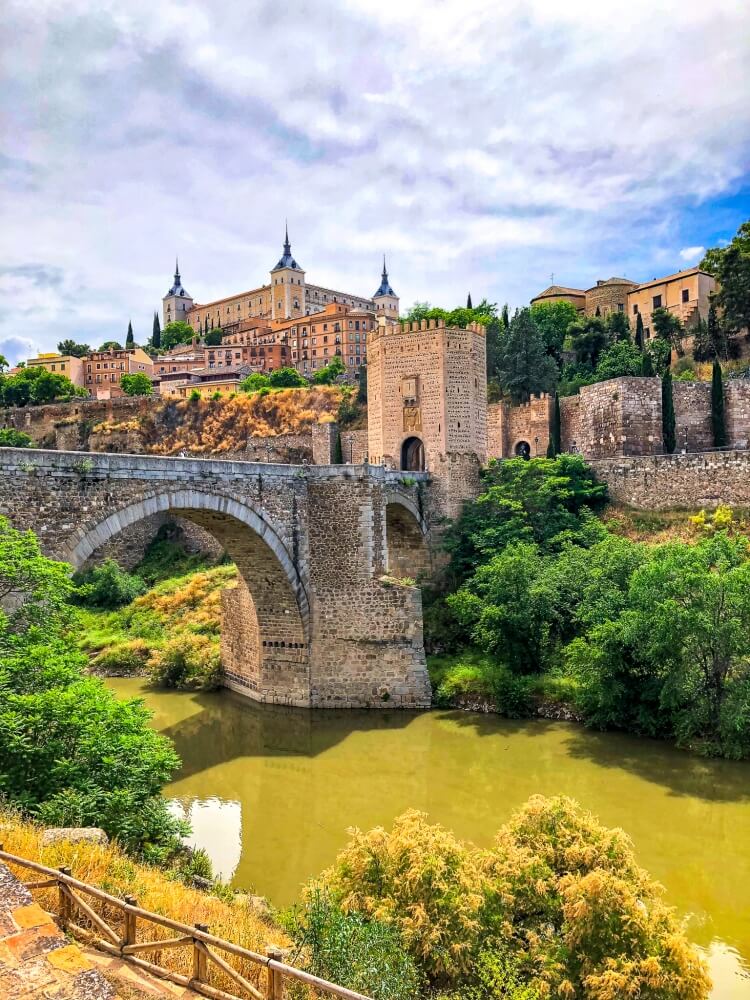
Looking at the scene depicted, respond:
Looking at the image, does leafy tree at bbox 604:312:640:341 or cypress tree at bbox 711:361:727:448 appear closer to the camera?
cypress tree at bbox 711:361:727:448

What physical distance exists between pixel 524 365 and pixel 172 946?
33980 mm

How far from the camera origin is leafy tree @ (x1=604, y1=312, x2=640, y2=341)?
40.4 m

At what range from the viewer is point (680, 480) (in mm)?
22234

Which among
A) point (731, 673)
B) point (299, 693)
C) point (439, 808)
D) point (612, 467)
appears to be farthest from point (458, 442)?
point (439, 808)

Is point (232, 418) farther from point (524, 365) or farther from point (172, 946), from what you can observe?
point (172, 946)

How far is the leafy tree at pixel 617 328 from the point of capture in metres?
40.4

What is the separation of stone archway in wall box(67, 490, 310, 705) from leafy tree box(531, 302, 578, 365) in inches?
1114

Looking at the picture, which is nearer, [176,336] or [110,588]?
[110,588]

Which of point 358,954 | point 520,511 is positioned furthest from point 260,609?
point 358,954

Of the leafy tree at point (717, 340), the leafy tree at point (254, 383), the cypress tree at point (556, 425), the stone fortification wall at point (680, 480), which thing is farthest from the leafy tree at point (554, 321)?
the stone fortification wall at point (680, 480)

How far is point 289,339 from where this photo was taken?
71938 mm

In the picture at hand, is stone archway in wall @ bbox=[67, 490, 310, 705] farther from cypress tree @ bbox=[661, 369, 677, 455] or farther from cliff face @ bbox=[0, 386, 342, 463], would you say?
cliff face @ bbox=[0, 386, 342, 463]

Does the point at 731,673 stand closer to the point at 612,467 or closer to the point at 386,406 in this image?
the point at 612,467

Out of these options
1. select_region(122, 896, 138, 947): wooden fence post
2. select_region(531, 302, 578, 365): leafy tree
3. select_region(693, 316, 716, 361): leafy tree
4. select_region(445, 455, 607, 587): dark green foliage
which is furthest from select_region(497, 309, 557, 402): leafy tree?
select_region(122, 896, 138, 947): wooden fence post
